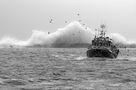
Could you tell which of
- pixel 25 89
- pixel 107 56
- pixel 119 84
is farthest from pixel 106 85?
pixel 107 56

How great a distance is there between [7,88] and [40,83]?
4.38m

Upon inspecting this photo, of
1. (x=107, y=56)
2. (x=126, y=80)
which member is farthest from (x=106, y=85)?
(x=107, y=56)

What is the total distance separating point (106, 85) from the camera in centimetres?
3619

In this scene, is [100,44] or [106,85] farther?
[100,44]

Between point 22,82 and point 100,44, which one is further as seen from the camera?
point 100,44

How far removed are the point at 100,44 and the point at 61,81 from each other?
2822 inches

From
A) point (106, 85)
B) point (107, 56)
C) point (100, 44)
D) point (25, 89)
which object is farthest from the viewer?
point (100, 44)

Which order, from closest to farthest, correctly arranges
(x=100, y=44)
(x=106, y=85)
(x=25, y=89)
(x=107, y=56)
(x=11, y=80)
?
(x=25, y=89)
(x=106, y=85)
(x=11, y=80)
(x=107, y=56)
(x=100, y=44)

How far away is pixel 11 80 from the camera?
3859 centimetres

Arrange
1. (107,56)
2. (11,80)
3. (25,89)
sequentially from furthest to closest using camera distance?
(107,56), (11,80), (25,89)

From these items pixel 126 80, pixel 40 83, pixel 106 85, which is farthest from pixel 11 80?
pixel 126 80

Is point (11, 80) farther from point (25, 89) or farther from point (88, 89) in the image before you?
point (88, 89)

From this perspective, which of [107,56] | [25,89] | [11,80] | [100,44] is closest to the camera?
[25,89]

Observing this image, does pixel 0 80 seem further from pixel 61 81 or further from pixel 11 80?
pixel 61 81
